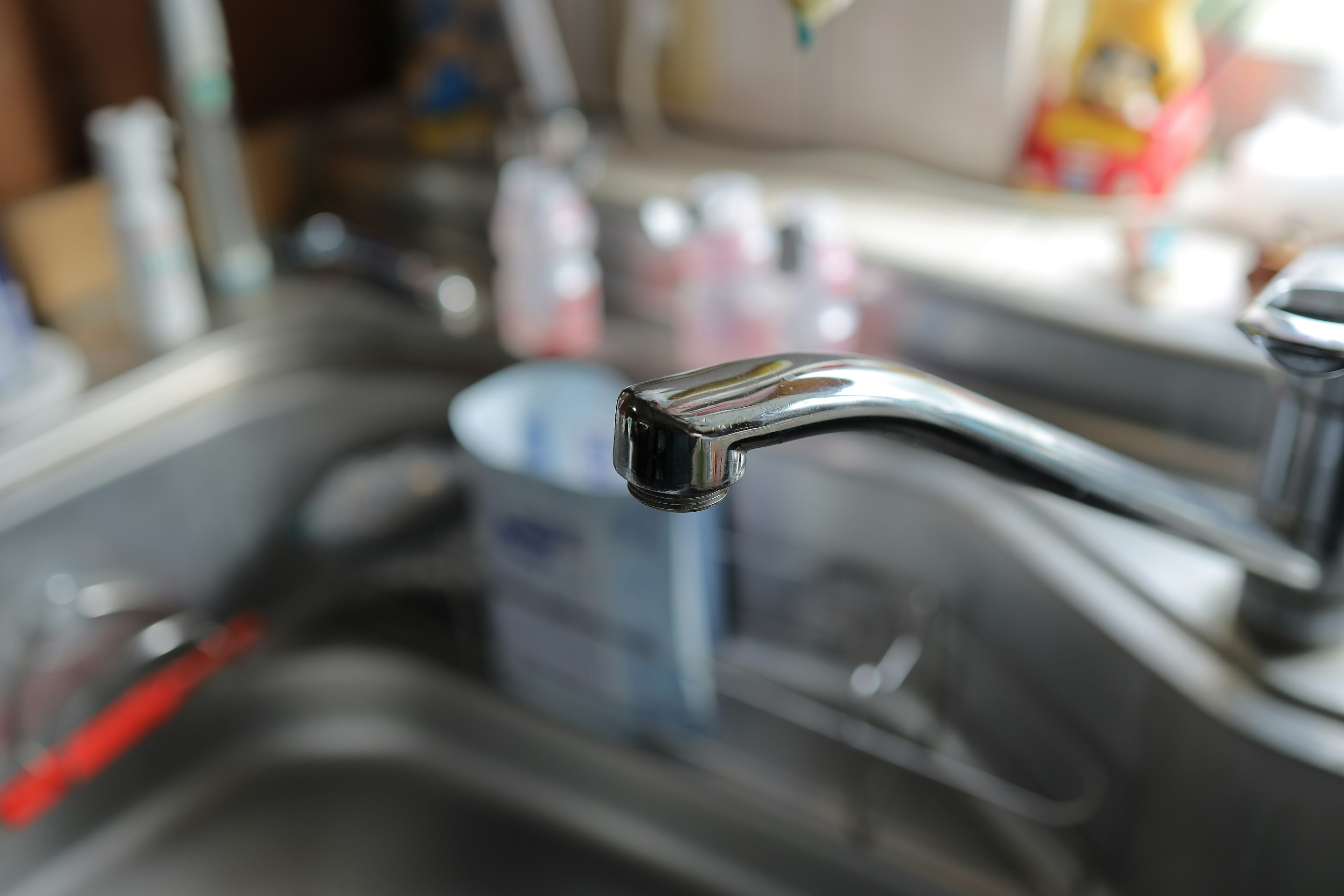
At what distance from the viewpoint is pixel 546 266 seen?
0.82 meters

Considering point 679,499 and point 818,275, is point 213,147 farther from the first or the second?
point 679,499

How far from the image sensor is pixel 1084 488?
1.43 feet

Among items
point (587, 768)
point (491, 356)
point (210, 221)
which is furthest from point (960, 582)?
point (210, 221)

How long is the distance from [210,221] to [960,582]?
64 centimetres

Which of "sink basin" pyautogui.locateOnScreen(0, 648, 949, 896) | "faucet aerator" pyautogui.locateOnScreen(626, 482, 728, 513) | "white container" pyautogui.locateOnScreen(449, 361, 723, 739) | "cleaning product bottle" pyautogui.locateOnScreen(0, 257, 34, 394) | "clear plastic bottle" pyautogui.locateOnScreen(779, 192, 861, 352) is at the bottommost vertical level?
"sink basin" pyautogui.locateOnScreen(0, 648, 949, 896)

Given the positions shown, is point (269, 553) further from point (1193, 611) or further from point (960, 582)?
point (1193, 611)

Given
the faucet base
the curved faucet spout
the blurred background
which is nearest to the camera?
the curved faucet spout

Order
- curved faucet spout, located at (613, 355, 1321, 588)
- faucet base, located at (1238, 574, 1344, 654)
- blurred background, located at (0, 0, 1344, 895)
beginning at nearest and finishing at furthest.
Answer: curved faucet spout, located at (613, 355, 1321, 588) < faucet base, located at (1238, 574, 1344, 654) < blurred background, located at (0, 0, 1344, 895)

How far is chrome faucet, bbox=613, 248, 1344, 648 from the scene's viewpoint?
350 millimetres

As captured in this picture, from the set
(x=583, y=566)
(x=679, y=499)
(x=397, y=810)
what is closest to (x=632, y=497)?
(x=583, y=566)

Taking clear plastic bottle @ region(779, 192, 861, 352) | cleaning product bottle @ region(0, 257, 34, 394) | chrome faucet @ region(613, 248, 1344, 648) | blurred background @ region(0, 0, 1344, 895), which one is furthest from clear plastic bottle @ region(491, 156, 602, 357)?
chrome faucet @ region(613, 248, 1344, 648)

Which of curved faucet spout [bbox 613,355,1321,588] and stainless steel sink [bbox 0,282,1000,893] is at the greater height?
curved faucet spout [bbox 613,355,1321,588]

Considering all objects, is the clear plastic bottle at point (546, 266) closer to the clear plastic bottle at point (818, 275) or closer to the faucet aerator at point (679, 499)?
the clear plastic bottle at point (818, 275)

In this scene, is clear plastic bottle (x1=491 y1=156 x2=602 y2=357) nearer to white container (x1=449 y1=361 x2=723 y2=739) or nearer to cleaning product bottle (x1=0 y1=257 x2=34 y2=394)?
white container (x1=449 y1=361 x2=723 y2=739)
